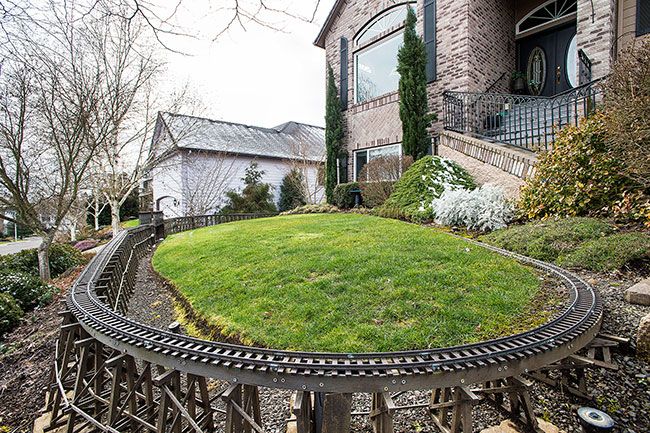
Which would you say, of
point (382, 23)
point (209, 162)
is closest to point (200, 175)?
point (209, 162)

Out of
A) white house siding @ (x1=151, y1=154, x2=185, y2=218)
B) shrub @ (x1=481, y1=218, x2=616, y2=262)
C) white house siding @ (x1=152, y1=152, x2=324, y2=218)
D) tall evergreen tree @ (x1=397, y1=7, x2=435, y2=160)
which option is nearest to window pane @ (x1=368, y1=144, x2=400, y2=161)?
tall evergreen tree @ (x1=397, y1=7, x2=435, y2=160)

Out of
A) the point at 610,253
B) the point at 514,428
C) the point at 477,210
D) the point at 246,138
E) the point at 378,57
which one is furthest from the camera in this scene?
the point at 246,138

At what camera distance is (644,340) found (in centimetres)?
231

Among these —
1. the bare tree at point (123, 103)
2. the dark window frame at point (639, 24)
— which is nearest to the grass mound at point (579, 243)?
the dark window frame at point (639, 24)

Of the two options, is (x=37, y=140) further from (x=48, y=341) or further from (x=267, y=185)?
(x=267, y=185)

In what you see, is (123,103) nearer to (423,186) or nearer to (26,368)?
(26,368)

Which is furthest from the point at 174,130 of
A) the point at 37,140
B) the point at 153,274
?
the point at 153,274

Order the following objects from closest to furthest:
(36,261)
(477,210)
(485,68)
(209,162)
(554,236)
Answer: (554,236)
(477,210)
(36,261)
(485,68)
(209,162)

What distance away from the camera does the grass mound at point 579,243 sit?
3.61 meters

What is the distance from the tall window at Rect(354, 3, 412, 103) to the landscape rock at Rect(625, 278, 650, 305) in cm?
1020

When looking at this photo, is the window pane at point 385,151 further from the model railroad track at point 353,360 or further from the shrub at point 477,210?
the model railroad track at point 353,360

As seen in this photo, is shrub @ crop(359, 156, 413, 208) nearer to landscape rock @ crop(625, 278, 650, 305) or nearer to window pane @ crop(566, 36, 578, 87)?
window pane @ crop(566, 36, 578, 87)

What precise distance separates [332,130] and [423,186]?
627 centimetres

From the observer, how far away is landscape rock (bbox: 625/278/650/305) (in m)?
2.78
